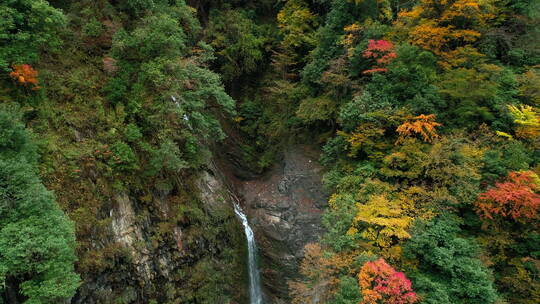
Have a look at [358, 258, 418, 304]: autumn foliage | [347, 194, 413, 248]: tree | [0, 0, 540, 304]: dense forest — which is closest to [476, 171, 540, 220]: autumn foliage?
[0, 0, 540, 304]: dense forest

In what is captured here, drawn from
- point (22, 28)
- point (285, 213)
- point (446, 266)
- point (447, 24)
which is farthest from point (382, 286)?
point (22, 28)

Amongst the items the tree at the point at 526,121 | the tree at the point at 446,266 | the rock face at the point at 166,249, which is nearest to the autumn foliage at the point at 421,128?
the tree at the point at 526,121

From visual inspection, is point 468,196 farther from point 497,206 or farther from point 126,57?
point 126,57

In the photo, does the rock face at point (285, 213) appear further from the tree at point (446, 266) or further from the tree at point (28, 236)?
the tree at point (28, 236)

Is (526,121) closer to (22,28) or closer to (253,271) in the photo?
(253,271)

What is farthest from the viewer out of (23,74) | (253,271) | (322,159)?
(253,271)

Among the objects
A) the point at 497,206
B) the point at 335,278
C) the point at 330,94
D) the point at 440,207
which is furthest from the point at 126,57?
the point at 497,206

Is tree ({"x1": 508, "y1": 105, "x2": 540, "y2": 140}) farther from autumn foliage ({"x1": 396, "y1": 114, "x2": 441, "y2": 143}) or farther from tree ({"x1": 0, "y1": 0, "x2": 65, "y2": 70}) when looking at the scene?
tree ({"x1": 0, "y1": 0, "x2": 65, "y2": 70})
